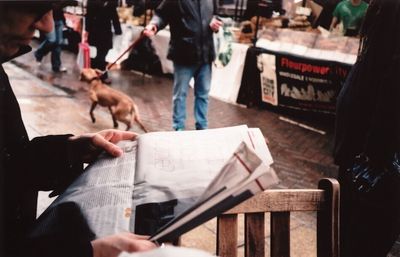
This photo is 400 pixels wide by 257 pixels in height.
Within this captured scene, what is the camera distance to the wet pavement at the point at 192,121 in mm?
3477

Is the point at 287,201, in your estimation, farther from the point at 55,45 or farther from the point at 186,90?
the point at 55,45

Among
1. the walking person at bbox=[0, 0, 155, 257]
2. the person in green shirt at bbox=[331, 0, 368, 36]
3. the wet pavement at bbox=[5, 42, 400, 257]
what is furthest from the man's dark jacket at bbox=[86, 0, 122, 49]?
the walking person at bbox=[0, 0, 155, 257]

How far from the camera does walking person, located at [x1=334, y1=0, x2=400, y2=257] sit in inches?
74.3

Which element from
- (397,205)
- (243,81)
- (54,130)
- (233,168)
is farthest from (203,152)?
(243,81)

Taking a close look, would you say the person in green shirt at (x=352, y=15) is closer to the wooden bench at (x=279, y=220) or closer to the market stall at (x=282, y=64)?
the market stall at (x=282, y=64)

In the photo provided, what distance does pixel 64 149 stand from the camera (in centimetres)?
143

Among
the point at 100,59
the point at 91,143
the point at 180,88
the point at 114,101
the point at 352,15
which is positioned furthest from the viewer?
the point at 100,59

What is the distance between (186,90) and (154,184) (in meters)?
3.97

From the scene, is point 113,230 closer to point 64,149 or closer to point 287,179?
point 64,149

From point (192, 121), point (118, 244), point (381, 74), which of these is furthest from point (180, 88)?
point (118, 244)

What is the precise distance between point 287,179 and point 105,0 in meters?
5.30

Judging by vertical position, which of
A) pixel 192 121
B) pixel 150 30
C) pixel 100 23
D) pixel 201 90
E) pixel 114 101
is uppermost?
pixel 150 30

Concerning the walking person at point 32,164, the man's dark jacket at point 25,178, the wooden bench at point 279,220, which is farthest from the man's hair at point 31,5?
the wooden bench at point 279,220

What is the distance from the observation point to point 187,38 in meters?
4.83
